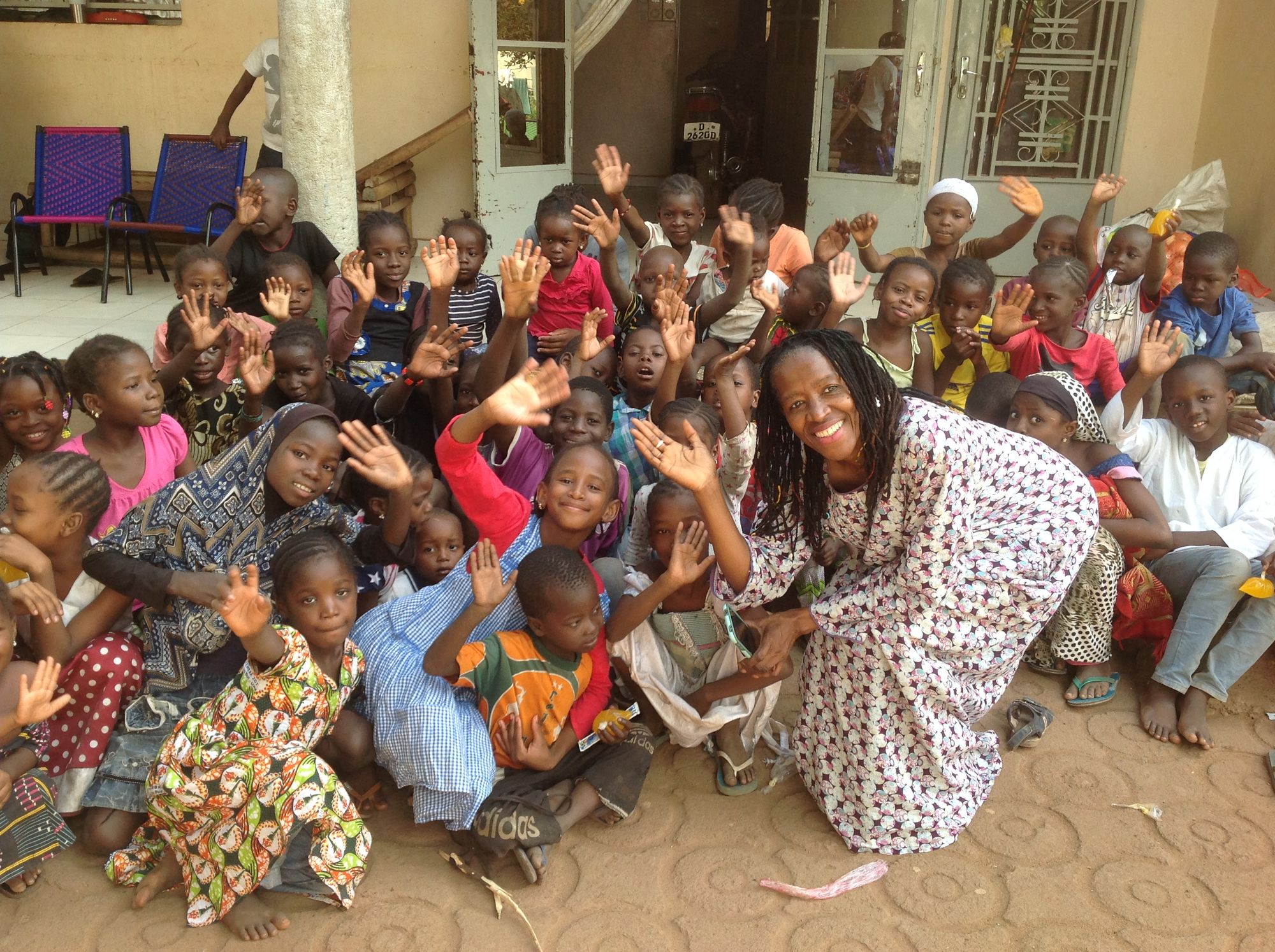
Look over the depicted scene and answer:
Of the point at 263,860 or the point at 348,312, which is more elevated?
the point at 348,312

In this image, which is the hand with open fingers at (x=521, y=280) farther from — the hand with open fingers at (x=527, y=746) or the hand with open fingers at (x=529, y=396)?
the hand with open fingers at (x=527, y=746)

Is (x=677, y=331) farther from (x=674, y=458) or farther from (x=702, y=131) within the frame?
(x=702, y=131)

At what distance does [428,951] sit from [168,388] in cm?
200

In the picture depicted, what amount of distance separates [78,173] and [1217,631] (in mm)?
6872

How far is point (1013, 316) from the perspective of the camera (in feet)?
12.0

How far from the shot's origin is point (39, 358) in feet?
9.37

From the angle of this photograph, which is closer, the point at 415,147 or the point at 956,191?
the point at 956,191

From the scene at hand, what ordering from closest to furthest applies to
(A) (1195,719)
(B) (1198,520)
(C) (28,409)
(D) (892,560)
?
(D) (892,560) → (C) (28,409) → (A) (1195,719) → (B) (1198,520)

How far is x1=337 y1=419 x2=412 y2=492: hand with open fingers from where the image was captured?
98.0 inches

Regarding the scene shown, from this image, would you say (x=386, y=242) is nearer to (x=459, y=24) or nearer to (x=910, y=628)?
(x=910, y=628)

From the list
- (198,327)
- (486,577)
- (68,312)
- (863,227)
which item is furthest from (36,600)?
(68,312)

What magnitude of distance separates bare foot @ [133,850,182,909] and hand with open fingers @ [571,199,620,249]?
2404 mm

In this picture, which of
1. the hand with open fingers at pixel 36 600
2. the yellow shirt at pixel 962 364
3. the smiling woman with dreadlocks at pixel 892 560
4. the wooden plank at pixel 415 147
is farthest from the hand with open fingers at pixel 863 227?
the wooden plank at pixel 415 147

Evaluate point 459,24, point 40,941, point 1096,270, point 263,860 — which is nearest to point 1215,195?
point 1096,270
